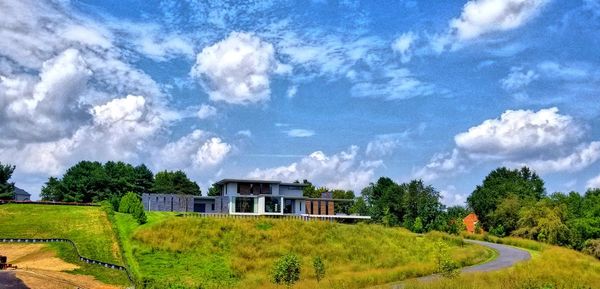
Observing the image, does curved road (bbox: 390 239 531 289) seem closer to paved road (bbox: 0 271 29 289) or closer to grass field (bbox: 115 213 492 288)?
grass field (bbox: 115 213 492 288)

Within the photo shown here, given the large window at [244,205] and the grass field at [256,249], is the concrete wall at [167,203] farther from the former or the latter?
the grass field at [256,249]

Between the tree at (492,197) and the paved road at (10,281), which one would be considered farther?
the tree at (492,197)

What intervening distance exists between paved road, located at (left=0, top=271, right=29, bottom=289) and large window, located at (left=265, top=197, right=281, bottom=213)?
151 feet

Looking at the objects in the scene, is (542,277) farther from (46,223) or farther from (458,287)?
(46,223)

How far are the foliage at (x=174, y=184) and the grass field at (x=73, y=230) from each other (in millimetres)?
44824

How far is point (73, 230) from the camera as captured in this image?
56.2 metres

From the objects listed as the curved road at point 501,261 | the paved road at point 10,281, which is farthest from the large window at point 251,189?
the paved road at point 10,281

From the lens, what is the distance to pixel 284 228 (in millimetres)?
61344

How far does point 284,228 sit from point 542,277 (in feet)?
120

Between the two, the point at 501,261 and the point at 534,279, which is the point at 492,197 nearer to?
the point at 501,261

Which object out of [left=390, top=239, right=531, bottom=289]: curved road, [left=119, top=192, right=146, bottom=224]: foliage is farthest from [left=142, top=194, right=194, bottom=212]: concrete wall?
[left=390, top=239, right=531, bottom=289]: curved road

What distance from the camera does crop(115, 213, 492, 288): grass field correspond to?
140 feet

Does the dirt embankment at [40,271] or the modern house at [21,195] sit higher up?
the modern house at [21,195]

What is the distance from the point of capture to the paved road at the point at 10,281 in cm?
3122
